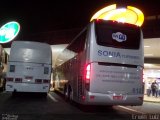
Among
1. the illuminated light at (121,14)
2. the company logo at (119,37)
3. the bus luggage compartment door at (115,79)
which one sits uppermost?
the illuminated light at (121,14)

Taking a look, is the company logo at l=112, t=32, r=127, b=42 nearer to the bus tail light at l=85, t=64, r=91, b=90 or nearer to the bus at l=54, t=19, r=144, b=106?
the bus at l=54, t=19, r=144, b=106

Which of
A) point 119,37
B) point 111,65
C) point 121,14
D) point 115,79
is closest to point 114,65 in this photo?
point 111,65

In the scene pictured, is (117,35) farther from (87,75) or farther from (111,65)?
(87,75)

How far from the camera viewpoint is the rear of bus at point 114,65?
33.2 feet

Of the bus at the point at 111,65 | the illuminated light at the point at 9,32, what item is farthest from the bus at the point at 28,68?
the illuminated light at the point at 9,32

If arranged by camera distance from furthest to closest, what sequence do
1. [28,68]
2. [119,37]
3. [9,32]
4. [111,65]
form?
[9,32], [28,68], [119,37], [111,65]

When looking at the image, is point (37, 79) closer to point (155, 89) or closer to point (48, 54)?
point (48, 54)

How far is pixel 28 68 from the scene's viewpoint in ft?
50.8

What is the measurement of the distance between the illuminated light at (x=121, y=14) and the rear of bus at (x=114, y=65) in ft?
24.0

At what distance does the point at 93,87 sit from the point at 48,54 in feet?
21.3

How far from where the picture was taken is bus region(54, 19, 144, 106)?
33.2ft

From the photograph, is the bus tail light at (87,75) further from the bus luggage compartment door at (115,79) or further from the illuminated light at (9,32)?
the illuminated light at (9,32)

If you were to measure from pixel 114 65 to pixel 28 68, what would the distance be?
661cm

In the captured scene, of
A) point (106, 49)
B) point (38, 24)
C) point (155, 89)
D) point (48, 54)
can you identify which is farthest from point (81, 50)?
point (38, 24)
